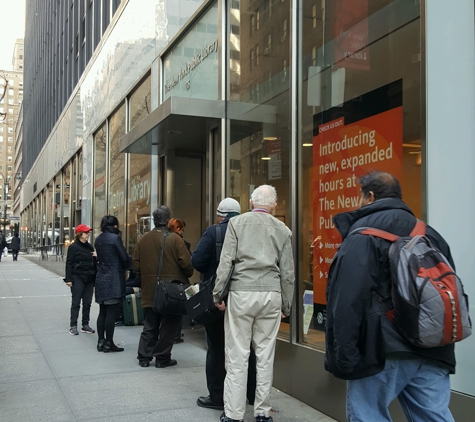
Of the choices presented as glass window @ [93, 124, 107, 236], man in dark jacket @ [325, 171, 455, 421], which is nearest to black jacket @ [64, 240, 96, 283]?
man in dark jacket @ [325, 171, 455, 421]

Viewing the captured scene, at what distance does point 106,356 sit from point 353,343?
5226 mm

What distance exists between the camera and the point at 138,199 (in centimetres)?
1231

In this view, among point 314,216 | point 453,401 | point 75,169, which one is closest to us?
point 453,401

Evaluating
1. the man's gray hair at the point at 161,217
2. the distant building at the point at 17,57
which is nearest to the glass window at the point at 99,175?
the man's gray hair at the point at 161,217

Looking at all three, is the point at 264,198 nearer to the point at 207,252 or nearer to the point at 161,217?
the point at 207,252

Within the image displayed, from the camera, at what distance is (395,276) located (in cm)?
265

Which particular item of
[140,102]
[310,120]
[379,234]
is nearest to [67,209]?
[140,102]

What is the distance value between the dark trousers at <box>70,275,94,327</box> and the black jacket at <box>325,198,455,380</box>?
21.9ft

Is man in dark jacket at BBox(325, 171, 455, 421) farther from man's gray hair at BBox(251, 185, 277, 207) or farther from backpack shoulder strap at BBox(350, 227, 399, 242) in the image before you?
man's gray hair at BBox(251, 185, 277, 207)

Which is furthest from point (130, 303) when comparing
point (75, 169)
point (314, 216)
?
point (75, 169)

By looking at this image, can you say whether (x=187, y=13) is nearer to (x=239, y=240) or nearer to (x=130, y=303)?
(x=130, y=303)

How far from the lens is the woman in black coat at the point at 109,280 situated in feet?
24.1

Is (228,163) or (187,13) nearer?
(228,163)

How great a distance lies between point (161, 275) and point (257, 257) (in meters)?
2.40
